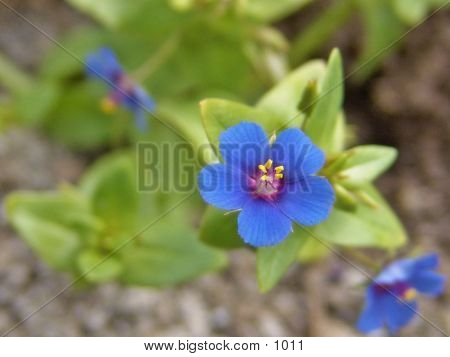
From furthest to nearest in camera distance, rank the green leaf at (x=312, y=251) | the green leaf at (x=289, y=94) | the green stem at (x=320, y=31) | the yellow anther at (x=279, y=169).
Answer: the green stem at (x=320, y=31)
the green leaf at (x=312, y=251)
the green leaf at (x=289, y=94)
the yellow anther at (x=279, y=169)

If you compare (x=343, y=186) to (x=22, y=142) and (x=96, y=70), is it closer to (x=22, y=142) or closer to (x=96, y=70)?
(x=96, y=70)

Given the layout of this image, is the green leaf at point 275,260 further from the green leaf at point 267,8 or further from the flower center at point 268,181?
the green leaf at point 267,8

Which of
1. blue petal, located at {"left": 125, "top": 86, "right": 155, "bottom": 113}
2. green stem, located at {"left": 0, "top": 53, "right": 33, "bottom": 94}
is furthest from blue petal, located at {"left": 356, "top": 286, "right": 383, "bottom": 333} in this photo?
green stem, located at {"left": 0, "top": 53, "right": 33, "bottom": 94}

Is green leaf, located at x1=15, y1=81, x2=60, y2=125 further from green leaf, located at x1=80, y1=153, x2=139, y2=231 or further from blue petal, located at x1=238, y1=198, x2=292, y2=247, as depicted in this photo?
blue petal, located at x1=238, y1=198, x2=292, y2=247

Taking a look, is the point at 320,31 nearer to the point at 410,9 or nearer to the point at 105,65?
the point at 410,9

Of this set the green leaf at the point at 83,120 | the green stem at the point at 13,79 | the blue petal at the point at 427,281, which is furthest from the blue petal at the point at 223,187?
the green stem at the point at 13,79
